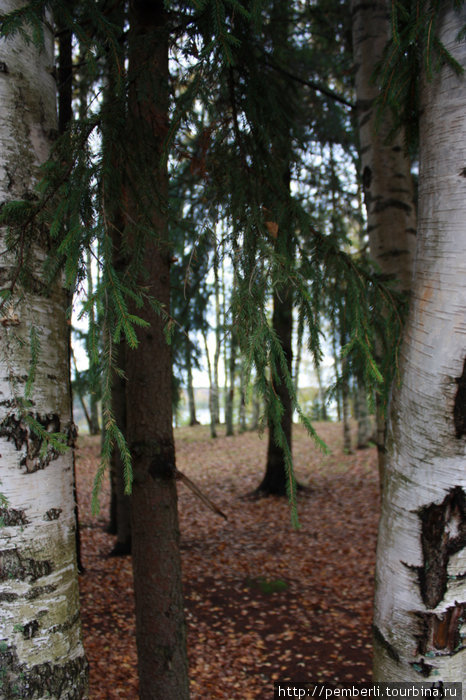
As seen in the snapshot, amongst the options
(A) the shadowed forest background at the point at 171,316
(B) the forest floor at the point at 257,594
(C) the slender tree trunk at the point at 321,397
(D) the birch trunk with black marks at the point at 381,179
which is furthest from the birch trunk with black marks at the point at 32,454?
(D) the birch trunk with black marks at the point at 381,179

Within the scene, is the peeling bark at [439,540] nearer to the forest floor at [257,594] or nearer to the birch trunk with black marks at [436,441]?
the birch trunk with black marks at [436,441]

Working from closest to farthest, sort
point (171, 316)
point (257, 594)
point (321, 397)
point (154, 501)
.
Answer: point (171, 316)
point (154, 501)
point (257, 594)
point (321, 397)

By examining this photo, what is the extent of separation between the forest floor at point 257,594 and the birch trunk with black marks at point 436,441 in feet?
5.68

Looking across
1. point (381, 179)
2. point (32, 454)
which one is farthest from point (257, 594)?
point (381, 179)

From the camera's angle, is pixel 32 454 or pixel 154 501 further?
pixel 154 501

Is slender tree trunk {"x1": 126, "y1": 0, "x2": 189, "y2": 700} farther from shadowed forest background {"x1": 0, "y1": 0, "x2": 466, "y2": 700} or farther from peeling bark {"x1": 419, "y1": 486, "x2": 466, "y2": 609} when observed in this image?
peeling bark {"x1": 419, "y1": 486, "x2": 466, "y2": 609}

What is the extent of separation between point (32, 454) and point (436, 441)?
1580 millimetres

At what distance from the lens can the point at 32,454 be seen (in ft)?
5.82

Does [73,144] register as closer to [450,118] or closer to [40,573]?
[450,118]

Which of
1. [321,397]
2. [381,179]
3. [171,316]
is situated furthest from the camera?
[321,397]

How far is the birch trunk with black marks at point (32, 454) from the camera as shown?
171 centimetres

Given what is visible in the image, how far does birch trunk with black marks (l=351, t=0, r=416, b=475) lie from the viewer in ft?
12.4

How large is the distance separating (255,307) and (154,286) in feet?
3.58

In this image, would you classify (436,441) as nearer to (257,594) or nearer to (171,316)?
(171,316)
